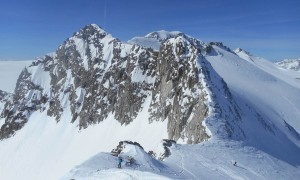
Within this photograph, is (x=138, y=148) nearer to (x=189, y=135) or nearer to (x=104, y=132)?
(x=189, y=135)

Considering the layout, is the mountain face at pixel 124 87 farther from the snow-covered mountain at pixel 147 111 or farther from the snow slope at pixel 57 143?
the snow slope at pixel 57 143

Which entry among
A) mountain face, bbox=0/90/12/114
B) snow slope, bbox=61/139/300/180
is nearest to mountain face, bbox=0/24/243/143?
snow slope, bbox=61/139/300/180

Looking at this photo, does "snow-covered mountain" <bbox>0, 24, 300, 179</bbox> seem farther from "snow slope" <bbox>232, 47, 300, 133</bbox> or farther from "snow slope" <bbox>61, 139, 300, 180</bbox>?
"snow slope" <bbox>232, 47, 300, 133</bbox>

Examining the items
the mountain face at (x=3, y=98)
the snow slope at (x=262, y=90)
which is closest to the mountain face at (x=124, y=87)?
the mountain face at (x=3, y=98)

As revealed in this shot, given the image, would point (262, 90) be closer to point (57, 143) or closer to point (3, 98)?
point (57, 143)

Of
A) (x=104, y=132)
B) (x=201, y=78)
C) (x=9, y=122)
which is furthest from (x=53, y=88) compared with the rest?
(x=201, y=78)

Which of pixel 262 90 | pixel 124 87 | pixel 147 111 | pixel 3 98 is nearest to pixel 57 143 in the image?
pixel 124 87
